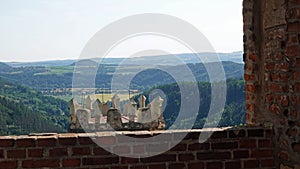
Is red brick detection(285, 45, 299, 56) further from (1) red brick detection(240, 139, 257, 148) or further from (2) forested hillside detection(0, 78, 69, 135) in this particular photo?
(2) forested hillside detection(0, 78, 69, 135)

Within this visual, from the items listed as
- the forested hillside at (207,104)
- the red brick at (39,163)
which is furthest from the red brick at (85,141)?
the forested hillside at (207,104)

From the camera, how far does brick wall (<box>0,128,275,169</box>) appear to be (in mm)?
3066

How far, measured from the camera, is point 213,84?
20.7 ft

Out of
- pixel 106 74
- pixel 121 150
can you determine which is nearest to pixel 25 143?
pixel 121 150

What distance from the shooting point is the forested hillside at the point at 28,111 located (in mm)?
14289

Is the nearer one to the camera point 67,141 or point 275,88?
point 67,141

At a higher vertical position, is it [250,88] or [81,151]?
[250,88]

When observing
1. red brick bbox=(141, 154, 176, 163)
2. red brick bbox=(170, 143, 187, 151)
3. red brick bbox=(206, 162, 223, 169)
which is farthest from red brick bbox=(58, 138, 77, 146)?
red brick bbox=(206, 162, 223, 169)

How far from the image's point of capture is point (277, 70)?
10.7 feet

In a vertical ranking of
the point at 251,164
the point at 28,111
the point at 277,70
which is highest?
the point at 277,70

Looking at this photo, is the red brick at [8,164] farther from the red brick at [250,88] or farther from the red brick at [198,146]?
the red brick at [250,88]

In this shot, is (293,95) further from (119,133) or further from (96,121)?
(96,121)

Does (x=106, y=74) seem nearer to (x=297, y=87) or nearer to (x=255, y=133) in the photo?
(x=255, y=133)

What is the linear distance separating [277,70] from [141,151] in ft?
3.82
